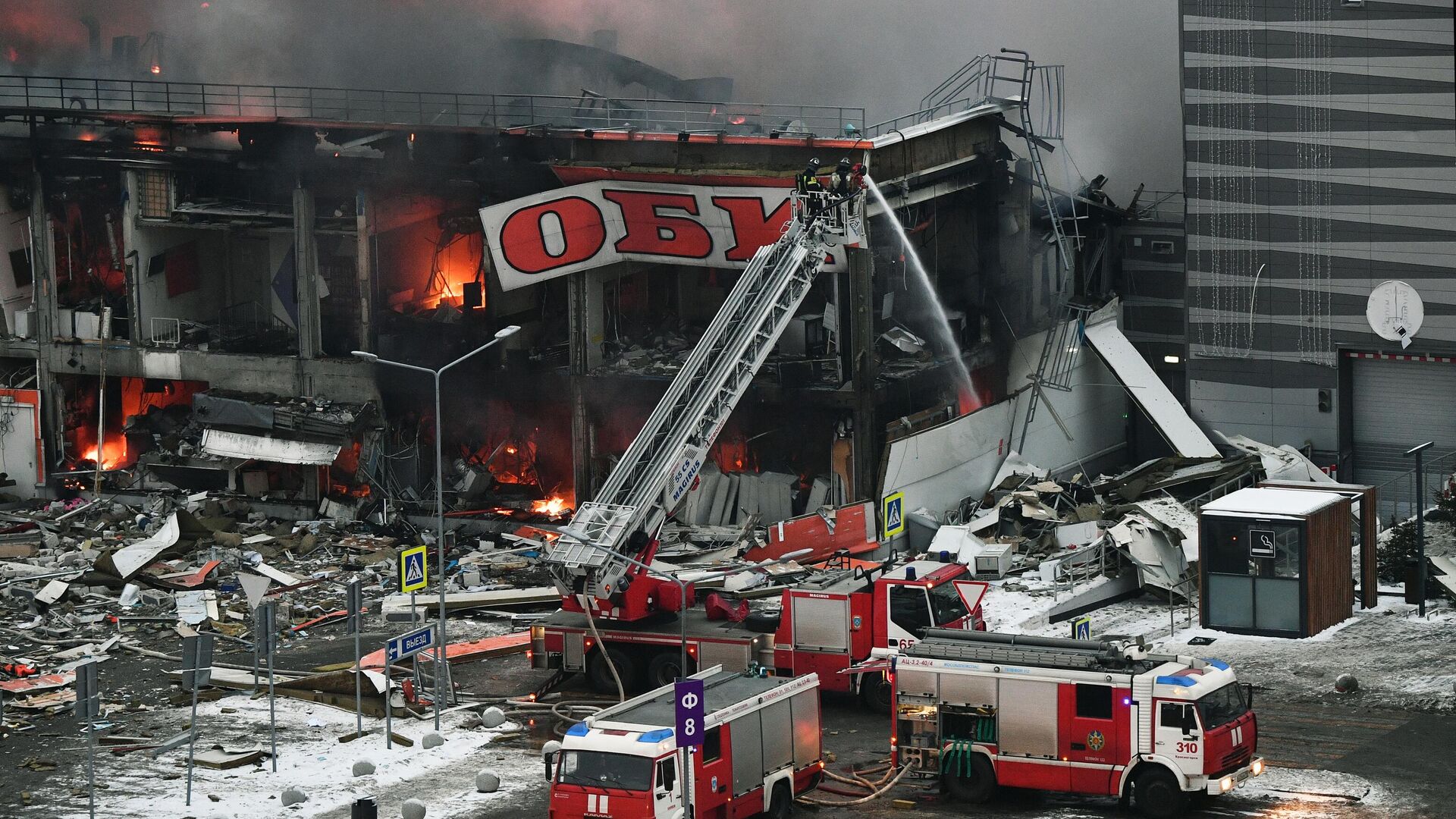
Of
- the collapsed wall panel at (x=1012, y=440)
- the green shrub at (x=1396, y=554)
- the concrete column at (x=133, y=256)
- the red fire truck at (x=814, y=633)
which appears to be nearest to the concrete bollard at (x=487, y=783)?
the red fire truck at (x=814, y=633)

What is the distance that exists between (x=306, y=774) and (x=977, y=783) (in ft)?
33.6

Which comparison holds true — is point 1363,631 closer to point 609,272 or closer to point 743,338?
point 743,338

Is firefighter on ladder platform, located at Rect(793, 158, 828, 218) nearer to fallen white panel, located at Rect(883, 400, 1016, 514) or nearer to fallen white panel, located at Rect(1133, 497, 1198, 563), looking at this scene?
fallen white panel, located at Rect(883, 400, 1016, 514)

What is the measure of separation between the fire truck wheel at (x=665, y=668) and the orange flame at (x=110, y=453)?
28144 mm

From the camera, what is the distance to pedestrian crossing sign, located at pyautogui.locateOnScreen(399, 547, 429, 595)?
31797mm

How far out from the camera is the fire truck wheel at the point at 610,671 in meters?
32.4

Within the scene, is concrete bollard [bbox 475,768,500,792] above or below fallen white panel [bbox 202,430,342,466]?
below

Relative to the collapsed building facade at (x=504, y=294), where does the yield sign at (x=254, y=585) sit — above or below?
below

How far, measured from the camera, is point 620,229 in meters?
48.0

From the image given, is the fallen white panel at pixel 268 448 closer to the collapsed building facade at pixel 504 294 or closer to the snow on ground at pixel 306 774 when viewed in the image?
the collapsed building facade at pixel 504 294

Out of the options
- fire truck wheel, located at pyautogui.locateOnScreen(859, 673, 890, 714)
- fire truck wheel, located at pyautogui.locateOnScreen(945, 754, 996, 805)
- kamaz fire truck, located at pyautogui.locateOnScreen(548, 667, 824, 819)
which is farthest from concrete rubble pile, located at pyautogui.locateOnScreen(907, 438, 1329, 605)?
kamaz fire truck, located at pyautogui.locateOnScreen(548, 667, 824, 819)

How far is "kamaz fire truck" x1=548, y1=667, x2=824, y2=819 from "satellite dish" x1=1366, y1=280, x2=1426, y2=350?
26.0 metres

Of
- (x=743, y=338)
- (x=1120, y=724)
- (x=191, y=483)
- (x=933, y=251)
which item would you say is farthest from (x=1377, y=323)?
(x=191, y=483)

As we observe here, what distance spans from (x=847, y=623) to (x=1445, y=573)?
12.9 m
